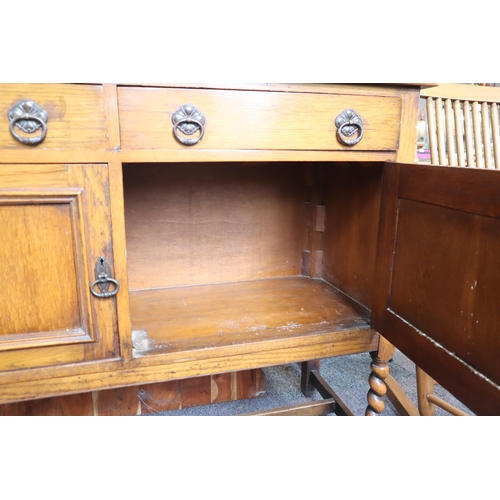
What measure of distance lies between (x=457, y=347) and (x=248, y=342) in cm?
38

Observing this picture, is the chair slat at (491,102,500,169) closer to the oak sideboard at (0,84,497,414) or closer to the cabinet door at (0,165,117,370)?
the oak sideboard at (0,84,497,414)

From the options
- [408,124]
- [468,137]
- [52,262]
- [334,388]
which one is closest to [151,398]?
[334,388]

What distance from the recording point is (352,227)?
1034 millimetres

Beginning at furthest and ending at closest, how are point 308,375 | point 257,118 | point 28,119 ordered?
point 308,375, point 257,118, point 28,119

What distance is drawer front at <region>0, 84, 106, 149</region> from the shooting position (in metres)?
0.63

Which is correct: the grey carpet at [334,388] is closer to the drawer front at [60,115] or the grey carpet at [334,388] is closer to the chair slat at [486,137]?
the chair slat at [486,137]

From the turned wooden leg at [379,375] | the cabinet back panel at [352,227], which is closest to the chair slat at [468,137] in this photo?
the cabinet back panel at [352,227]

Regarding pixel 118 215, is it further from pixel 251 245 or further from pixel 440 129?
pixel 440 129

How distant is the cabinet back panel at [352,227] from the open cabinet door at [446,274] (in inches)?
5.0

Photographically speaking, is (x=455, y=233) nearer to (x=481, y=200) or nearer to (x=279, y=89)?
(x=481, y=200)

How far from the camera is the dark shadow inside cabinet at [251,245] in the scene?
3.12ft

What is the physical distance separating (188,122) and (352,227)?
1.69 ft

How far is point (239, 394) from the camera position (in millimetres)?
1354
